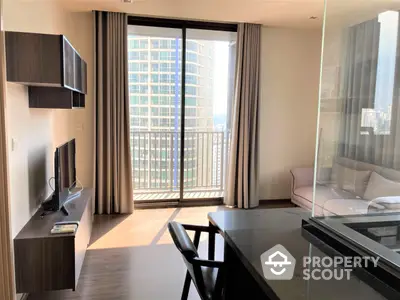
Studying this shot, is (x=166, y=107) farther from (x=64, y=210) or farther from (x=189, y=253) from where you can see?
(x=189, y=253)

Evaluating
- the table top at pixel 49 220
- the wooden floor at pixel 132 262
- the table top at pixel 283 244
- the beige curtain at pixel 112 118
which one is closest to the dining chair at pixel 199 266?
the table top at pixel 283 244

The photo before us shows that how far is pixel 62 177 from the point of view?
10.6 ft

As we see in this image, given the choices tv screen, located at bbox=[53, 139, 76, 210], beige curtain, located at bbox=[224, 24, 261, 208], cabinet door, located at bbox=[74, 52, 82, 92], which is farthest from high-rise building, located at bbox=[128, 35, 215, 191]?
tv screen, located at bbox=[53, 139, 76, 210]

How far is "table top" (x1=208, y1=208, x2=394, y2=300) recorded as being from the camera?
122 cm

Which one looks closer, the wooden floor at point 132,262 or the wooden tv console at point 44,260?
the wooden tv console at point 44,260

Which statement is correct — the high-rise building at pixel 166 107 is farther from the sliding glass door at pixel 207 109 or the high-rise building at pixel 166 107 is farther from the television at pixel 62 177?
the television at pixel 62 177

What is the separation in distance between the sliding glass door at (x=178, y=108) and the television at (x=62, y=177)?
5.68 ft

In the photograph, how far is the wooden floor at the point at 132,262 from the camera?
2.83 meters

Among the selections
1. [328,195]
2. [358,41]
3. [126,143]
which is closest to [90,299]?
[328,195]

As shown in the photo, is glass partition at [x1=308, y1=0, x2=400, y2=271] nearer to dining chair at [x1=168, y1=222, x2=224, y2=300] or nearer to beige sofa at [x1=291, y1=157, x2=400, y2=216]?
beige sofa at [x1=291, y1=157, x2=400, y2=216]

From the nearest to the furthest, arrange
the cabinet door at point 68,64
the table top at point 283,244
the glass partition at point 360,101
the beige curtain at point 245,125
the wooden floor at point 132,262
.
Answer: the table top at point 283,244, the cabinet door at point 68,64, the wooden floor at point 132,262, the glass partition at point 360,101, the beige curtain at point 245,125

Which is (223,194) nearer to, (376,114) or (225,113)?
(225,113)

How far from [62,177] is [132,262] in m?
1.06

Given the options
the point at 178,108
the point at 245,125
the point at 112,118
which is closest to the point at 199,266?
the point at 112,118
